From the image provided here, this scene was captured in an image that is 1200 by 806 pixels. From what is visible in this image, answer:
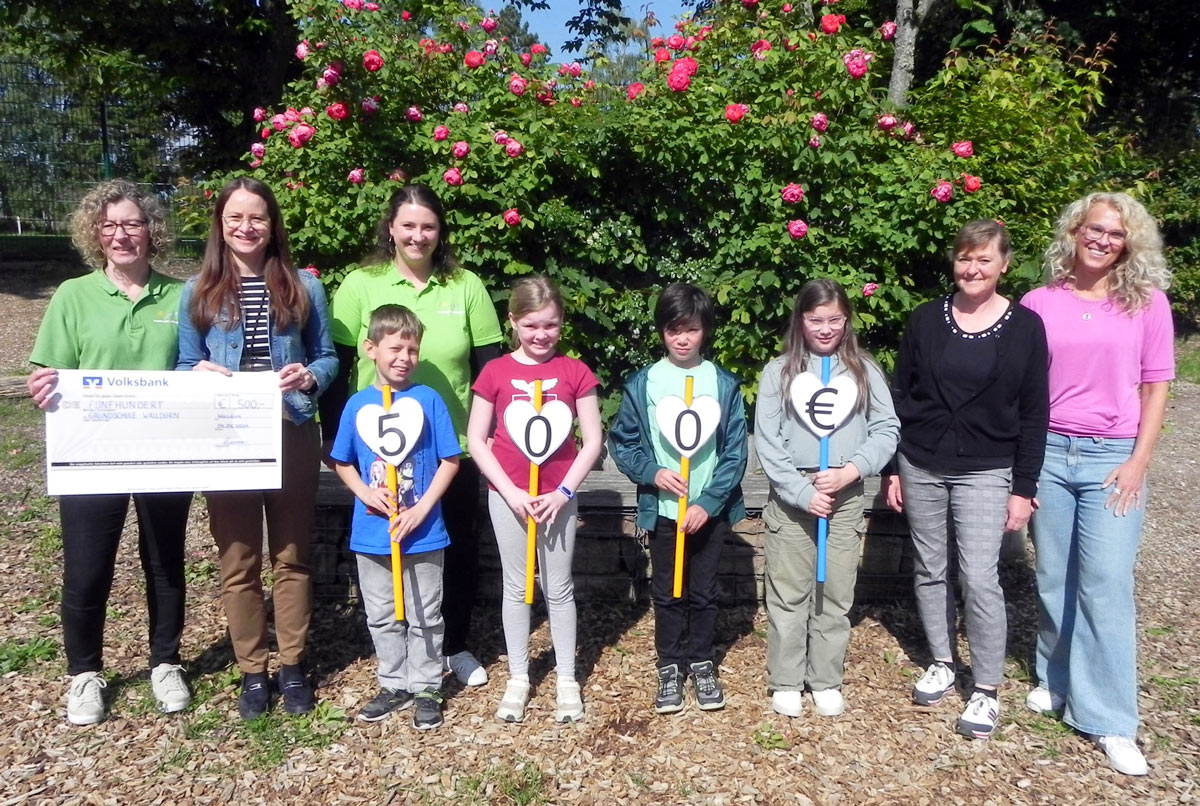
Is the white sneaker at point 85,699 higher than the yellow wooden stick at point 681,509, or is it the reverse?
Result: the yellow wooden stick at point 681,509

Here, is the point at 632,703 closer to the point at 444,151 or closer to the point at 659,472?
the point at 659,472

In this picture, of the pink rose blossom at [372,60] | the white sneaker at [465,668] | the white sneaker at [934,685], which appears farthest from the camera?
the pink rose blossom at [372,60]

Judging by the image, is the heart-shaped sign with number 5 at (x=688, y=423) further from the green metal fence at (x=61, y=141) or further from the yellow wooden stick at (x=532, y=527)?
the green metal fence at (x=61, y=141)

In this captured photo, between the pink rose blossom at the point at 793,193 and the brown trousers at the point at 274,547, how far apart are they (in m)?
2.54

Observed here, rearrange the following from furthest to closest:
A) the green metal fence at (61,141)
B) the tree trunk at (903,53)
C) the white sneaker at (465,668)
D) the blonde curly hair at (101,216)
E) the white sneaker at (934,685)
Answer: the green metal fence at (61,141) → the tree trunk at (903,53) → the white sneaker at (465,668) → the white sneaker at (934,685) → the blonde curly hair at (101,216)

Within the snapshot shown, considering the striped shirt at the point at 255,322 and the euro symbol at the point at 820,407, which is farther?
the euro symbol at the point at 820,407

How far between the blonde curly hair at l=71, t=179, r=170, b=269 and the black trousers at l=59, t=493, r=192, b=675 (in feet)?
2.77

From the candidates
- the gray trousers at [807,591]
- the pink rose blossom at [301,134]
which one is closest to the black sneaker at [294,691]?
the gray trousers at [807,591]

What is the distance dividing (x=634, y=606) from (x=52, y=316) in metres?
2.69

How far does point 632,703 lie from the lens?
3.45m

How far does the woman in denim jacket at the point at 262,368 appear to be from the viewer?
9.70 feet

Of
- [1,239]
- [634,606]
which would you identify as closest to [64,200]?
[1,239]

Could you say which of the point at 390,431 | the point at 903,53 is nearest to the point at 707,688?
the point at 390,431

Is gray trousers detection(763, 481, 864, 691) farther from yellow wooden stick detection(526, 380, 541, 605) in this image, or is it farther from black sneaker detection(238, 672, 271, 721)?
black sneaker detection(238, 672, 271, 721)
